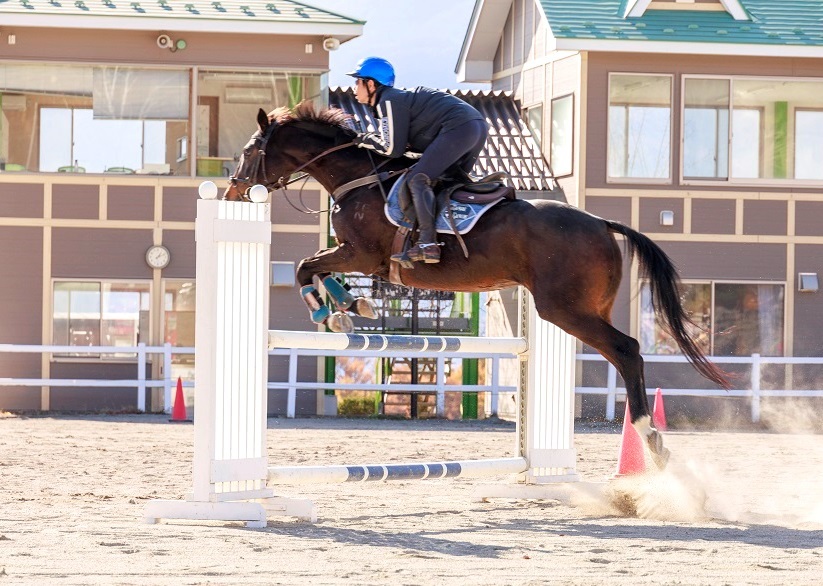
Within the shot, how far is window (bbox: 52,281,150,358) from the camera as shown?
63.7ft

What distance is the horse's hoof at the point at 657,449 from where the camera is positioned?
7.89 m

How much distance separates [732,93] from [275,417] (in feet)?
29.2

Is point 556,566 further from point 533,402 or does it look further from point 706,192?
point 706,192

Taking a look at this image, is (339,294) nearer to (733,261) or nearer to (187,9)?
(187,9)

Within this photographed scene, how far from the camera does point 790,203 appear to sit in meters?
20.5

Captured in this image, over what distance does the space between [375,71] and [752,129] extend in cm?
1365

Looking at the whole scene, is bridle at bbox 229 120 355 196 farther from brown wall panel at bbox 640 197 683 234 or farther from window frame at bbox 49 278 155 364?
brown wall panel at bbox 640 197 683 234

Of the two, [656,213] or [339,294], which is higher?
[656,213]

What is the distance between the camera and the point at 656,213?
2019 centimetres

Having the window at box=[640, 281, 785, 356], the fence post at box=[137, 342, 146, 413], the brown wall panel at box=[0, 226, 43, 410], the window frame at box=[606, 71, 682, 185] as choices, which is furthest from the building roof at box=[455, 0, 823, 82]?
the brown wall panel at box=[0, 226, 43, 410]

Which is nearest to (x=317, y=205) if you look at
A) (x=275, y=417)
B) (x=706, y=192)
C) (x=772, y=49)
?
(x=275, y=417)

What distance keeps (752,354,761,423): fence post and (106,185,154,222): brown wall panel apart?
928 cm

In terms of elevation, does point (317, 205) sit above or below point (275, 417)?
above

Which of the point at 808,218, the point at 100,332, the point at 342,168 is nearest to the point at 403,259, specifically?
the point at 342,168
